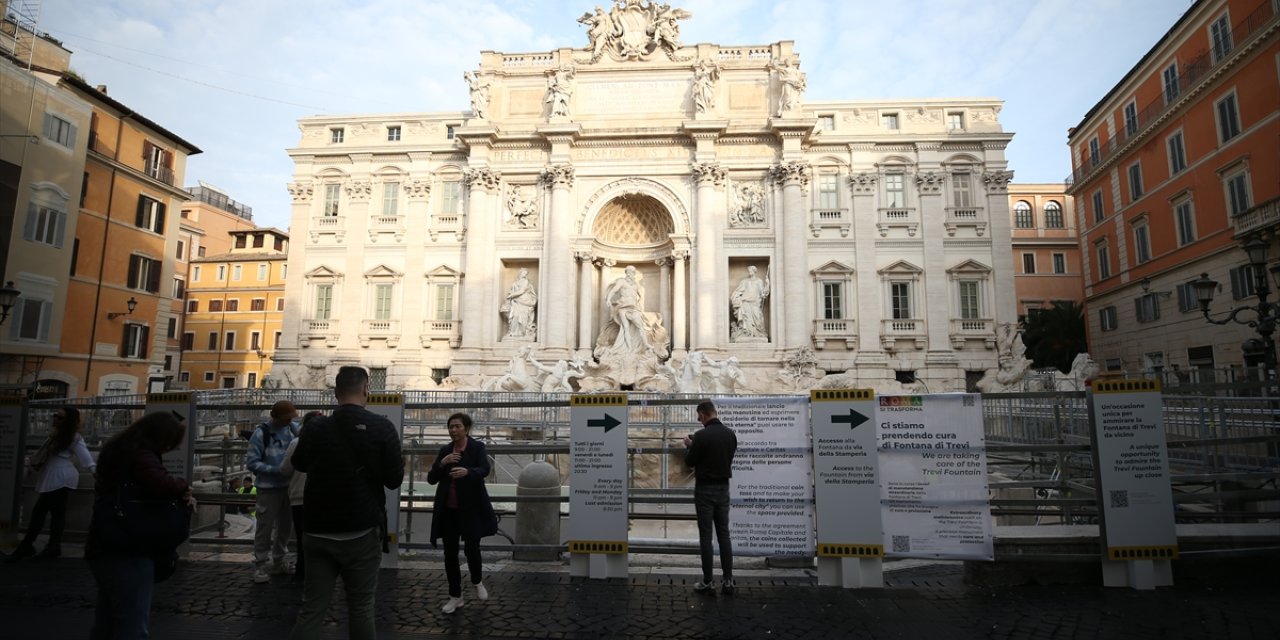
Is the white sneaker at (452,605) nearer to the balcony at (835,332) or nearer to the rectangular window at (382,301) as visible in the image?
the balcony at (835,332)

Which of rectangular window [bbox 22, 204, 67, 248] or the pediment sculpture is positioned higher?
the pediment sculpture

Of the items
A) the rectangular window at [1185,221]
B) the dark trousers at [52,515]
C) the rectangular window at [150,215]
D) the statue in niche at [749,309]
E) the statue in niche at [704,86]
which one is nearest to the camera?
the dark trousers at [52,515]

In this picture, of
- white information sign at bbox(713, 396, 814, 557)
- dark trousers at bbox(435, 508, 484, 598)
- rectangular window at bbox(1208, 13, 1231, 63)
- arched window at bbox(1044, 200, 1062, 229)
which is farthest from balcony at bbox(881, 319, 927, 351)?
arched window at bbox(1044, 200, 1062, 229)

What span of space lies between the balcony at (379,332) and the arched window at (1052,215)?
43.9 meters

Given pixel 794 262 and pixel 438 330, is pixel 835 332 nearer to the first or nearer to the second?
pixel 794 262

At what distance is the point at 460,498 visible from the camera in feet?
17.4

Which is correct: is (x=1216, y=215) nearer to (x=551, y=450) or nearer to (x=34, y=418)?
(x=551, y=450)

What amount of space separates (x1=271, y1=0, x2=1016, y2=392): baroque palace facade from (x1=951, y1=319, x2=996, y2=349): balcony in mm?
77

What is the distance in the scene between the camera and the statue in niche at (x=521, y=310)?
87.9ft

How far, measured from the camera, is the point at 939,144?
2691 centimetres

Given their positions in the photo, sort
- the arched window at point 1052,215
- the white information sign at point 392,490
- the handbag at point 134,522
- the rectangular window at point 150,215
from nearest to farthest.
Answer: the handbag at point 134,522, the white information sign at point 392,490, the rectangular window at point 150,215, the arched window at point 1052,215

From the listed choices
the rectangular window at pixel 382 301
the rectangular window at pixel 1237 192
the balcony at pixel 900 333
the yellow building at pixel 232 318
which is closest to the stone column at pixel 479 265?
the rectangular window at pixel 382 301

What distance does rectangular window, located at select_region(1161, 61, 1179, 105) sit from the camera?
2381cm

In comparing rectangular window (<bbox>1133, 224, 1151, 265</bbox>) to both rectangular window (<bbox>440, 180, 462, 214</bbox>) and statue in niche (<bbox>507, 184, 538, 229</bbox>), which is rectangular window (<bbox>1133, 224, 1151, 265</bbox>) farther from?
rectangular window (<bbox>440, 180, 462, 214</bbox>)
